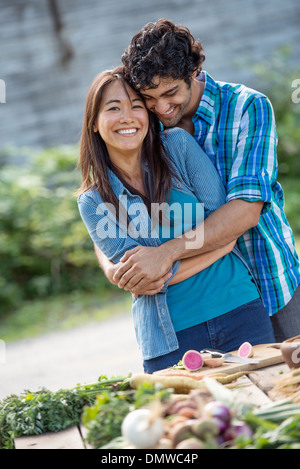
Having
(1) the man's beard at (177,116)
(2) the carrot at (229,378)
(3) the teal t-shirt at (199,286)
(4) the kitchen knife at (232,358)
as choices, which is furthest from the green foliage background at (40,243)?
(2) the carrot at (229,378)

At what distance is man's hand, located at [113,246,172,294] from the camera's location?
2.44 metres

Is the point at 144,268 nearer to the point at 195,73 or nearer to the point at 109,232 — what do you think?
the point at 109,232

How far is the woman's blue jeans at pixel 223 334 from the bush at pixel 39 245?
4.30m

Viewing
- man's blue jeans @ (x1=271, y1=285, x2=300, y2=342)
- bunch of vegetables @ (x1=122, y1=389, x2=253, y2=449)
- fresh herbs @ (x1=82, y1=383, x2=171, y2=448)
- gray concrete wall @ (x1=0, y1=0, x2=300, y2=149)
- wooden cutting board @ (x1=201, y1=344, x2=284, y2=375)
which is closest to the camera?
bunch of vegetables @ (x1=122, y1=389, x2=253, y2=449)

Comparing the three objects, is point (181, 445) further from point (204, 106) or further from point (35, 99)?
point (35, 99)

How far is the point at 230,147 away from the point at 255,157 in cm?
16

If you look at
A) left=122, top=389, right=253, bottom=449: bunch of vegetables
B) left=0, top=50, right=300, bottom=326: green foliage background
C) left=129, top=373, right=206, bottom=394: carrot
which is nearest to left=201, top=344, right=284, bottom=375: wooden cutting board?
left=129, top=373, right=206, bottom=394: carrot

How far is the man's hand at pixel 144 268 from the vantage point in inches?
96.0

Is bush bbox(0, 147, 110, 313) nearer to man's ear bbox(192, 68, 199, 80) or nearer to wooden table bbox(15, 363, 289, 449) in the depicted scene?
man's ear bbox(192, 68, 199, 80)

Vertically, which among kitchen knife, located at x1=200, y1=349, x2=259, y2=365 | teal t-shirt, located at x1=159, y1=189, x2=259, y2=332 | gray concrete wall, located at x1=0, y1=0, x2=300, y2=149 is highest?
gray concrete wall, located at x1=0, y1=0, x2=300, y2=149

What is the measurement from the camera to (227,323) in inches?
99.7

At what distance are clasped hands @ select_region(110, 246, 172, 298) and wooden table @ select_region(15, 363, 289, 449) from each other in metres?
0.59

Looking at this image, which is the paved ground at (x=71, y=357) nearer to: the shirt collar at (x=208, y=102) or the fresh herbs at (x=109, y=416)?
the shirt collar at (x=208, y=102)

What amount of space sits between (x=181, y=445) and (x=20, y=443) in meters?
0.64
